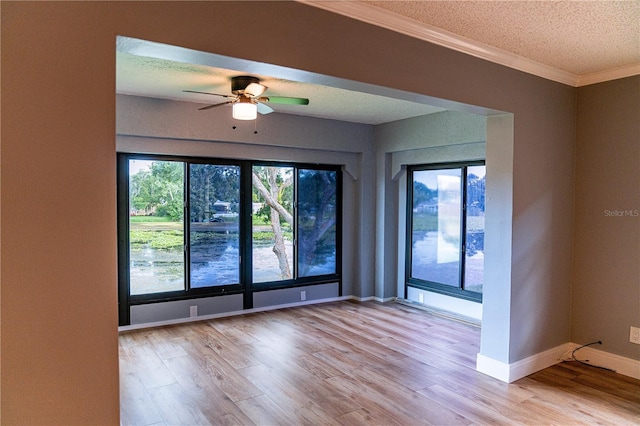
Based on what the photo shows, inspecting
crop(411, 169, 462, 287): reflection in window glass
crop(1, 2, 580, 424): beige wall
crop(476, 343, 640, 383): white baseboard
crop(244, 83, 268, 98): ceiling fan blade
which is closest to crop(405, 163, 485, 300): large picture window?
crop(411, 169, 462, 287): reflection in window glass

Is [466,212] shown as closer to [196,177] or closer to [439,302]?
[439,302]

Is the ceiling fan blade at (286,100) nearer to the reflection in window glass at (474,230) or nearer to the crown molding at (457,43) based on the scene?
the crown molding at (457,43)

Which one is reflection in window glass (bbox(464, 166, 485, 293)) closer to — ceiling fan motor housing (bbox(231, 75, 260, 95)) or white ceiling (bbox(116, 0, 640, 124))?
white ceiling (bbox(116, 0, 640, 124))

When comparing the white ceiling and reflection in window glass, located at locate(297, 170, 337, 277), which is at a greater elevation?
the white ceiling

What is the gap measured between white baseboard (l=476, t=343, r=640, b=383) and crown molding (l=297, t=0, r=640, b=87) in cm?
246

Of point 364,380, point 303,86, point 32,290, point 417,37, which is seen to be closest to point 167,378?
point 364,380

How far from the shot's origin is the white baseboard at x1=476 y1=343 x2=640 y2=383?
11.2ft

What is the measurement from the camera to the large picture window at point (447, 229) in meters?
5.16

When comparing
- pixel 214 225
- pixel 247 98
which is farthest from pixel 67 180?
pixel 214 225

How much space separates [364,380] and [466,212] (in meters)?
2.78

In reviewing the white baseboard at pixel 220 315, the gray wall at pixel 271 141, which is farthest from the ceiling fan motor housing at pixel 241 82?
the white baseboard at pixel 220 315

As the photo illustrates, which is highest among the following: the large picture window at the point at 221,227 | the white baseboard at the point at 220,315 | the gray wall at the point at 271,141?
the gray wall at the point at 271,141

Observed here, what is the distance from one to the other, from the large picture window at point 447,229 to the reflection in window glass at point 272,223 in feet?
5.83

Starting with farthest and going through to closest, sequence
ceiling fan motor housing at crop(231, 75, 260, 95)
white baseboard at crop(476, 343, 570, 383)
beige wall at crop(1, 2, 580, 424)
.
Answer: ceiling fan motor housing at crop(231, 75, 260, 95)
white baseboard at crop(476, 343, 570, 383)
beige wall at crop(1, 2, 580, 424)
